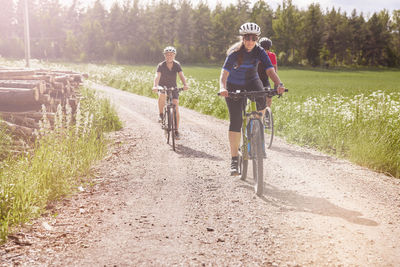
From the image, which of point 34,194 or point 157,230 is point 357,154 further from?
point 34,194

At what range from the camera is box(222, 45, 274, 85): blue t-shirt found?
509 centimetres

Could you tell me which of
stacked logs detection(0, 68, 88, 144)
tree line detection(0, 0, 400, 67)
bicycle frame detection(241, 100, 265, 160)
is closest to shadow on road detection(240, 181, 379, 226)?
bicycle frame detection(241, 100, 265, 160)

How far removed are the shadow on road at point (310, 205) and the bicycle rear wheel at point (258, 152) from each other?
18cm

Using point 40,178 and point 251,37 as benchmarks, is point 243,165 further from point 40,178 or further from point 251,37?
point 40,178

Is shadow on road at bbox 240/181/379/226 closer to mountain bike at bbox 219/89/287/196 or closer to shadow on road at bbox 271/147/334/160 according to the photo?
mountain bike at bbox 219/89/287/196

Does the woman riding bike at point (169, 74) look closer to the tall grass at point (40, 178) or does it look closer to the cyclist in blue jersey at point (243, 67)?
the tall grass at point (40, 178)

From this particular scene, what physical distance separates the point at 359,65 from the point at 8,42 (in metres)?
80.5

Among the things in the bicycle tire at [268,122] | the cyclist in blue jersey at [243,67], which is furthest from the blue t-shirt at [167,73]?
the cyclist in blue jersey at [243,67]

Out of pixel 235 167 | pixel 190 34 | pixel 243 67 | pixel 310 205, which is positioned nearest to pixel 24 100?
pixel 235 167

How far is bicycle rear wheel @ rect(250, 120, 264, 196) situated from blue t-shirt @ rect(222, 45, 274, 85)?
0.74 m

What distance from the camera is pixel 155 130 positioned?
1020 cm

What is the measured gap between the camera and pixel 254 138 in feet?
16.2

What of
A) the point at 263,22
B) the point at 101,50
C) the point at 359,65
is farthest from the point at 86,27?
the point at 359,65

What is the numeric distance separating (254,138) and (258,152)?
0.23 m
